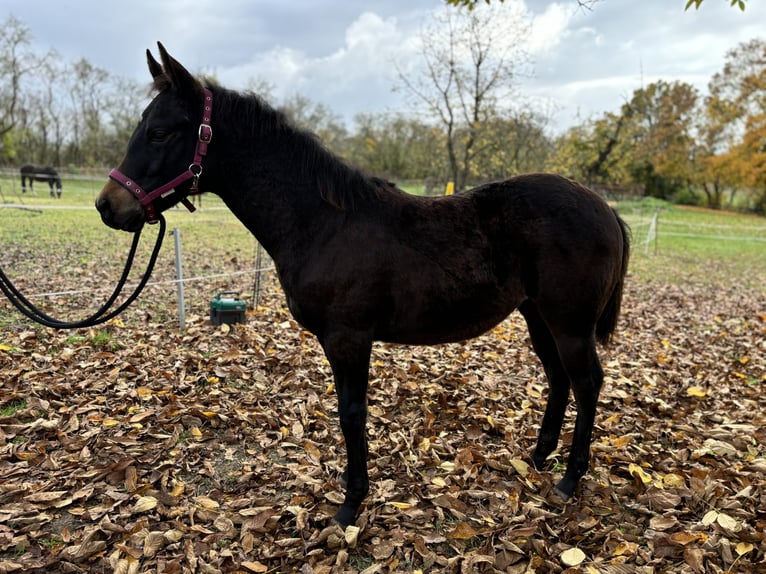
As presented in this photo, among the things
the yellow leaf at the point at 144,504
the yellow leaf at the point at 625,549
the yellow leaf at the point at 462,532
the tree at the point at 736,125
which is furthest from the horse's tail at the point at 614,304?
the tree at the point at 736,125

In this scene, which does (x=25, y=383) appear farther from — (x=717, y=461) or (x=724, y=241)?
(x=724, y=241)

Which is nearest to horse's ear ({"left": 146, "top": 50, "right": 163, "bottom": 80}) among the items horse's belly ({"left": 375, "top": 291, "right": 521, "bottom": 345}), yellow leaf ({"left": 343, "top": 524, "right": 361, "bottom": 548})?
horse's belly ({"left": 375, "top": 291, "right": 521, "bottom": 345})

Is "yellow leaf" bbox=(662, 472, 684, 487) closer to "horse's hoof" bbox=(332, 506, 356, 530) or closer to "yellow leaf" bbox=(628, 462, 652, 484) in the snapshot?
"yellow leaf" bbox=(628, 462, 652, 484)

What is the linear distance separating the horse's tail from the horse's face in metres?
2.52

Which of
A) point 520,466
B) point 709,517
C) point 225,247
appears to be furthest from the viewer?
point 225,247

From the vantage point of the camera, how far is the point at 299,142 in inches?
95.6

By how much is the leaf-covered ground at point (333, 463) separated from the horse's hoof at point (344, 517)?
0.07 meters

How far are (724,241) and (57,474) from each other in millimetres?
21865

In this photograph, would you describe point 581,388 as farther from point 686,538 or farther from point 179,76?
point 179,76

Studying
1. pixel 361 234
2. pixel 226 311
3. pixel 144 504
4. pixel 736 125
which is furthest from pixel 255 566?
pixel 736 125

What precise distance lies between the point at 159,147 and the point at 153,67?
0.44m

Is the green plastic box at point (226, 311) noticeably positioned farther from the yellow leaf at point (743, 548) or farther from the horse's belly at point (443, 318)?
the yellow leaf at point (743, 548)

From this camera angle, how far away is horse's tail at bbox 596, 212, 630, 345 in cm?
284

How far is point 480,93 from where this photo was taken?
48.0ft
